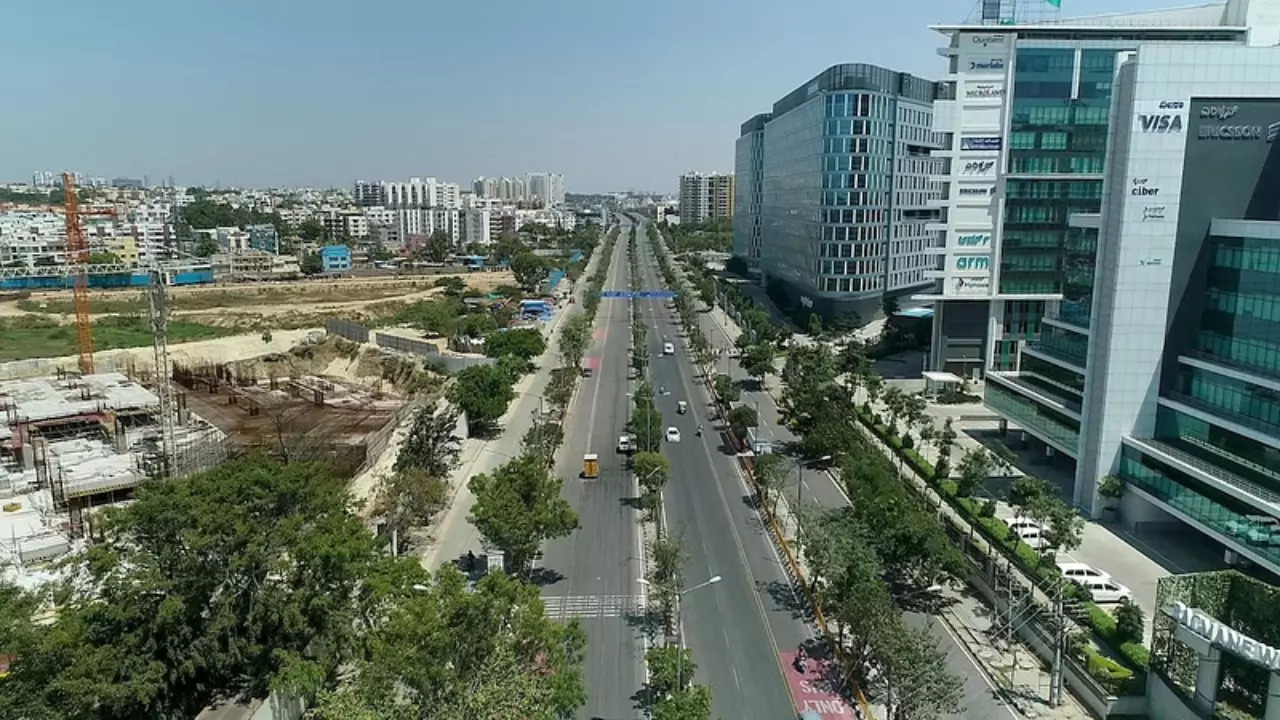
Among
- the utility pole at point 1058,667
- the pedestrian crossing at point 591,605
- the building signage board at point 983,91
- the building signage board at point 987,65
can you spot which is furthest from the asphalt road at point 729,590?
the building signage board at point 987,65

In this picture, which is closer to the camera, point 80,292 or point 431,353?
point 431,353

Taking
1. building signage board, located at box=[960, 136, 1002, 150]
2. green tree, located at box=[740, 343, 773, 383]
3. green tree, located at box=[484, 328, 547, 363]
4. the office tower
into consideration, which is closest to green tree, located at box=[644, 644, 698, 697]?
the office tower

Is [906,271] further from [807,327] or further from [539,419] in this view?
[539,419]

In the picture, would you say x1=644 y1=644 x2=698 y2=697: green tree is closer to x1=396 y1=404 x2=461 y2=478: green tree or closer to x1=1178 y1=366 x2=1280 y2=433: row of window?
x1=396 y1=404 x2=461 y2=478: green tree

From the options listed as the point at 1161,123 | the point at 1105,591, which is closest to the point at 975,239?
the point at 1161,123

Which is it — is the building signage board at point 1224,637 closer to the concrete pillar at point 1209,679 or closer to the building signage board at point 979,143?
the concrete pillar at point 1209,679

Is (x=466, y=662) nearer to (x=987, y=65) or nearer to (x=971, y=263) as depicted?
(x=971, y=263)
